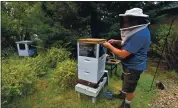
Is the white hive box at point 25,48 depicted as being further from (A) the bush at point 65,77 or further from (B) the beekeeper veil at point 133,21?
(B) the beekeeper veil at point 133,21

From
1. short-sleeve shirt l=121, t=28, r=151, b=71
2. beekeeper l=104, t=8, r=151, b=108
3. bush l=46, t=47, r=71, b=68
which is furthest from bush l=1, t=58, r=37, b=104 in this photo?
short-sleeve shirt l=121, t=28, r=151, b=71

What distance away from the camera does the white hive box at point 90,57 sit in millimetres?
2695

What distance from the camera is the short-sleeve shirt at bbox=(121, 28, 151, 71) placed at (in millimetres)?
2182

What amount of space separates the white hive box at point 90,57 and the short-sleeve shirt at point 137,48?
1.71 feet

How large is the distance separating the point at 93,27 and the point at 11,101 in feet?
12.9

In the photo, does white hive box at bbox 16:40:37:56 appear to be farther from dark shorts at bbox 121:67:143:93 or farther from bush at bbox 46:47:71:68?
dark shorts at bbox 121:67:143:93

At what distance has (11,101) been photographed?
2.91 m

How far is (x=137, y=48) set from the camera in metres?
2.21

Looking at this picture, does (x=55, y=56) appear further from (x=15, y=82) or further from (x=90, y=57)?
(x=90, y=57)

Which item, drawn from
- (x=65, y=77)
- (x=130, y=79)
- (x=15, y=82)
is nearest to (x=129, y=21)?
(x=130, y=79)

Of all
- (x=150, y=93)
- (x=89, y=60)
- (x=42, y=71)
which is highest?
(x=89, y=60)

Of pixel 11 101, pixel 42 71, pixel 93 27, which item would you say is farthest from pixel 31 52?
pixel 11 101

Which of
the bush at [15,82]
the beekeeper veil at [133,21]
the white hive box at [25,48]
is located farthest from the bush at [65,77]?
the white hive box at [25,48]

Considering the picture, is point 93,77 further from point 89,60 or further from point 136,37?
point 136,37
